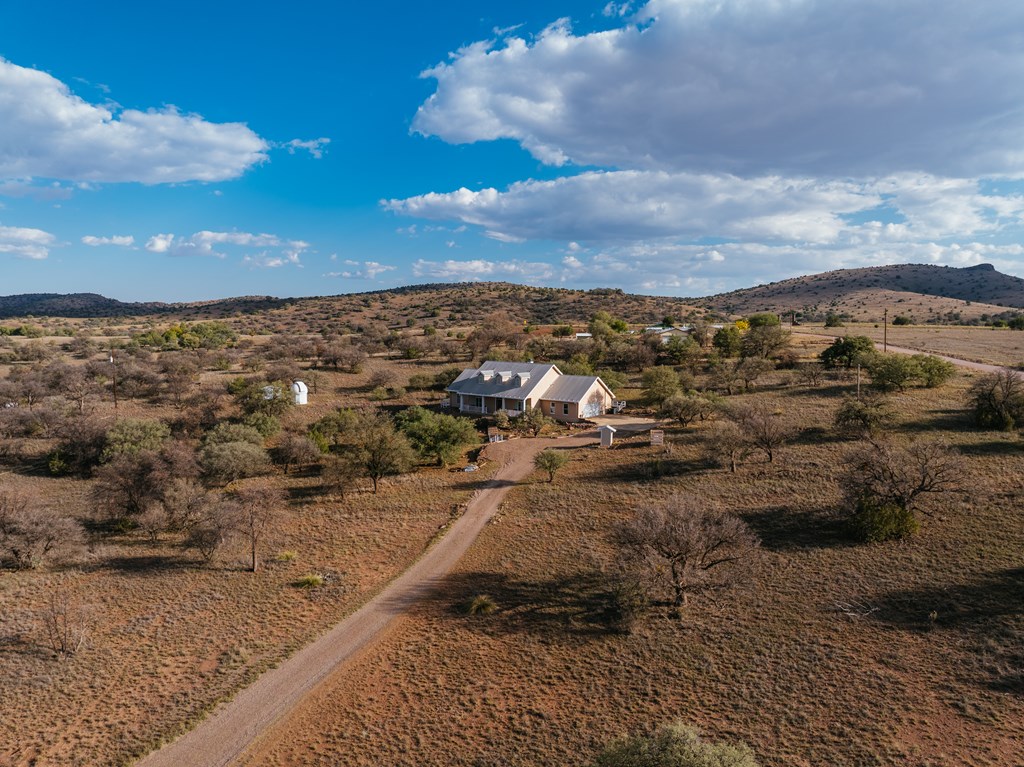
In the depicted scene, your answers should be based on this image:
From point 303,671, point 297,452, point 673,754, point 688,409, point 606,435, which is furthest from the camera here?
point 688,409

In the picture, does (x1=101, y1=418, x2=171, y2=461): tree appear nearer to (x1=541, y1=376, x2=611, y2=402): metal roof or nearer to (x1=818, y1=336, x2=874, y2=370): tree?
(x1=541, y1=376, x2=611, y2=402): metal roof

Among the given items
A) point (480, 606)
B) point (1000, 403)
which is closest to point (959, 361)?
point (1000, 403)

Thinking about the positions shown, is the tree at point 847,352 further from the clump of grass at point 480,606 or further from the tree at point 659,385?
the clump of grass at point 480,606

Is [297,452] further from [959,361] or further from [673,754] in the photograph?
[959,361]

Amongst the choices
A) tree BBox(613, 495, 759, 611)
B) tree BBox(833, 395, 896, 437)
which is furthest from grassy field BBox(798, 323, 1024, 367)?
tree BBox(613, 495, 759, 611)

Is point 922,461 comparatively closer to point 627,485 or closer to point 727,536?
point 727,536

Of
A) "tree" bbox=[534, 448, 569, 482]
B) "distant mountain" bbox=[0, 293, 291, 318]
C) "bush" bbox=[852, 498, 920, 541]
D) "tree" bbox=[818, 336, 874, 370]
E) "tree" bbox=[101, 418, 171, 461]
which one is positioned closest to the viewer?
"bush" bbox=[852, 498, 920, 541]

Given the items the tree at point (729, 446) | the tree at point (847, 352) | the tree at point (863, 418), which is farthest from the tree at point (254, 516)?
the tree at point (847, 352)
